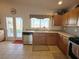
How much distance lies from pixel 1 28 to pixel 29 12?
95.4 inches

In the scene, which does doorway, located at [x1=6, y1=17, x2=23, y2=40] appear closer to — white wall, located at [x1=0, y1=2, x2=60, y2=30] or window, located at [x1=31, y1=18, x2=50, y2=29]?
white wall, located at [x1=0, y1=2, x2=60, y2=30]

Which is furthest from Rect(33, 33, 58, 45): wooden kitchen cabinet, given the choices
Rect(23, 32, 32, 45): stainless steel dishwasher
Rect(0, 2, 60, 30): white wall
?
Rect(0, 2, 60, 30): white wall

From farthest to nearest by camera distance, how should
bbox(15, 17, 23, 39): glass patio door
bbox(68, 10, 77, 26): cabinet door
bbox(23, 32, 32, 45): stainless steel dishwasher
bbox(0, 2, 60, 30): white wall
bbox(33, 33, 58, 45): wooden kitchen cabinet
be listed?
1. bbox(15, 17, 23, 39): glass patio door
2. bbox(0, 2, 60, 30): white wall
3. bbox(23, 32, 32, 45): stainless steel dishwasher
4. bbox(33, 33, 58, 45): wooden kitchen cabinet
5. bbox(68, 10, 77, 26): cabinet door

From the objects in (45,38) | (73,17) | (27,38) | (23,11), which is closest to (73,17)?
(73,17)

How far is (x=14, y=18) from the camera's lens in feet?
22.9

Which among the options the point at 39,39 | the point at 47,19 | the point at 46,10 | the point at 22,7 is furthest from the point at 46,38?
the point at 22,7

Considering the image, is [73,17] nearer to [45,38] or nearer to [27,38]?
[45,38]

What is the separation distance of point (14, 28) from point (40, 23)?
2.04m

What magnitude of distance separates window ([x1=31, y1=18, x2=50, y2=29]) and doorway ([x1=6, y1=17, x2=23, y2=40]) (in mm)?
1038

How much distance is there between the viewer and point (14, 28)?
23.3ft

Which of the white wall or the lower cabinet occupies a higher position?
the white wall

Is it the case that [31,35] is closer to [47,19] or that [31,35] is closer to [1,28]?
[47,19]

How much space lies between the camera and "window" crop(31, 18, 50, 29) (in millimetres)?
6668

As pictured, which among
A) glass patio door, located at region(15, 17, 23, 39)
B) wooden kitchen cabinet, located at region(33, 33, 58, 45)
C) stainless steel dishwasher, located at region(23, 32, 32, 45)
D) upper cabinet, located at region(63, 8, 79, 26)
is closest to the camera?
upper cabinet, located at region(63, 8, 79, 26)
